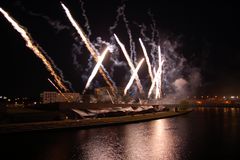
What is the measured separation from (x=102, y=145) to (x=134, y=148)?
2.65 metres

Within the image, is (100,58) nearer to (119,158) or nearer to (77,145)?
(77,145)

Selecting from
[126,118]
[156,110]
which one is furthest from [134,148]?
[156,110]

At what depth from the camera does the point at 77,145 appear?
17734 millimetres

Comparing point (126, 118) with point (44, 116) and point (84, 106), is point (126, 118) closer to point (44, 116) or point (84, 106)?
point (84, 106)

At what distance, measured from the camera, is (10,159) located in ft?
45.4

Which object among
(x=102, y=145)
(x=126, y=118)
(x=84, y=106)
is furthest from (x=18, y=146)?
(x=84, y=106)

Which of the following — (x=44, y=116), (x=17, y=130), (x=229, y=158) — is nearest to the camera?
(x=229, y=158)

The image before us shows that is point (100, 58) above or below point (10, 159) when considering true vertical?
above

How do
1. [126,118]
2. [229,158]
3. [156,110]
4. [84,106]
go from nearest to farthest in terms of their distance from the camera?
[229,158], [126,118], [84,106], [156,110]

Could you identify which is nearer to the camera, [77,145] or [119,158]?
[119,158]

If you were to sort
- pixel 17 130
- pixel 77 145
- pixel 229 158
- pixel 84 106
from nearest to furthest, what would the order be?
pixel 229 158
pixel 77 145
pixel 17 130
pixel 84 106

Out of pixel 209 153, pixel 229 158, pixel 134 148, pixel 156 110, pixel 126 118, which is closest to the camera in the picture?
pixel 229 158

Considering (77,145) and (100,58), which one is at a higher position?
(100,58)

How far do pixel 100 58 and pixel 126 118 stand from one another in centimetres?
1157
